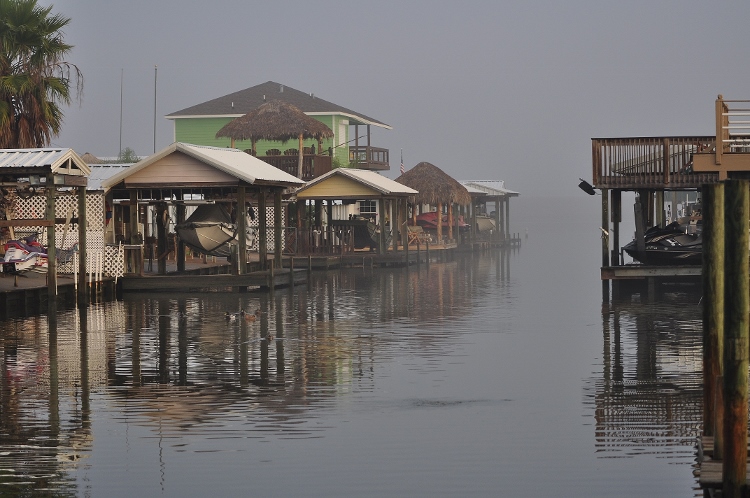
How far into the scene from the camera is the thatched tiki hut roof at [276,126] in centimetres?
5203

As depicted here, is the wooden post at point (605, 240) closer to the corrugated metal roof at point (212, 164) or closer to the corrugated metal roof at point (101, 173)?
the corrugated metal roof at point (212, 164)

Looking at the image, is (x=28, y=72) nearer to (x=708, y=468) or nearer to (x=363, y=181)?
(x=363, y=181)

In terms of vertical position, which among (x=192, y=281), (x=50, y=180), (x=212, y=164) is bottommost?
(x=192, y=281)

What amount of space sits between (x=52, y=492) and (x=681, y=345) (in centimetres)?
1201

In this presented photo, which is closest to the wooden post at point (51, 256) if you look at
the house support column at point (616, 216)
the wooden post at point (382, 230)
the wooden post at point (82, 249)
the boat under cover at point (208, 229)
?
the wooden post at point (82, 249)

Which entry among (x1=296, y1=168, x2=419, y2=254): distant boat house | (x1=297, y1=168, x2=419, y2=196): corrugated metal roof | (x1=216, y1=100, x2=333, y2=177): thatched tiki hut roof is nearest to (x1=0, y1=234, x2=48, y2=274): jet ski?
(x1=296, y1=168, x2=419, y2=254): distant boat house

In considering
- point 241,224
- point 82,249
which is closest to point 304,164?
point 241,224

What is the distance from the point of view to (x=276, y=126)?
171 feet

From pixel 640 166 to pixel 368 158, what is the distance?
32.4 m

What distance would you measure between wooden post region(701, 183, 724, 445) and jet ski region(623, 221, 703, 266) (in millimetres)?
19241

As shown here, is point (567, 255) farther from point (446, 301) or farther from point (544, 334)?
point (544, 334)

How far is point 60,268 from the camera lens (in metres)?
30.1

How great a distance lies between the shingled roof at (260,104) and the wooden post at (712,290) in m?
55.5

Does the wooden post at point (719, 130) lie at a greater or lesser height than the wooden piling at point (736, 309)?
greater
